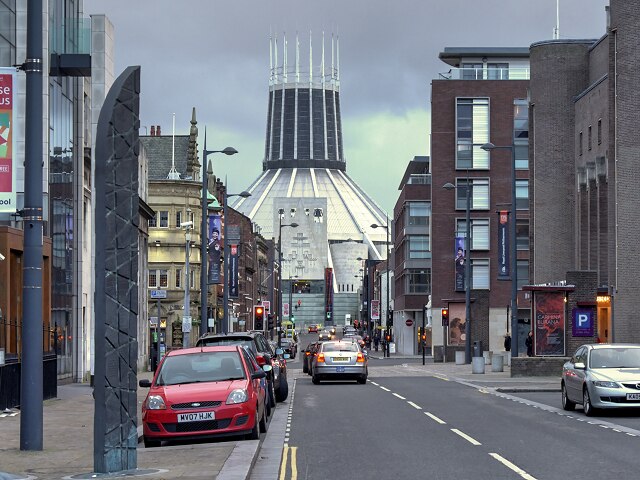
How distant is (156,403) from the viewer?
21438 mm

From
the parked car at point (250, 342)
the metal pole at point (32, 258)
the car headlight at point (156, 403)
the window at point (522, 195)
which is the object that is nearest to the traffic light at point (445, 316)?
the window at point (522, 195)

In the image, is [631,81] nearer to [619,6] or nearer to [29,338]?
[619,6]

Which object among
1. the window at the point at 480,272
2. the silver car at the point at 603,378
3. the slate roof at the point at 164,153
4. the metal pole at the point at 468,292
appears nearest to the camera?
the silver car at the point at 603,378

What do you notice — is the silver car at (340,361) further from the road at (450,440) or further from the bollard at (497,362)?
the bollard at (497,362)

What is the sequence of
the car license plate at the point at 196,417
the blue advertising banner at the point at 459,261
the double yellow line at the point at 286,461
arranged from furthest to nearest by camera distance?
1. the blue advertising banner at the point at 459,261
2. the car license plate at the point at 196,417
3. the double yellow line at the point at 286,461

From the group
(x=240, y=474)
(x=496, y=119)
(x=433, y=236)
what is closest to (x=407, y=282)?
(x=433, y=236)

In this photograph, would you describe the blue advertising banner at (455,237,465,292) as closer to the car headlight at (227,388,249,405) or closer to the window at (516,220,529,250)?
the window at (516,220,529,250)

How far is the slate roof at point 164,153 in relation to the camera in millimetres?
100562

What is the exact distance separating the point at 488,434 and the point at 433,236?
82.3 m

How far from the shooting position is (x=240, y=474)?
606 inches

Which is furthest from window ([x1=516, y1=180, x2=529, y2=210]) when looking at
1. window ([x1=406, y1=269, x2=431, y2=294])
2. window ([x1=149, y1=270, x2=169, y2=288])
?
window ([x1=149, y1=270, x2=169, y2=288])

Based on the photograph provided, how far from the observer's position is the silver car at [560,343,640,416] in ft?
90.6

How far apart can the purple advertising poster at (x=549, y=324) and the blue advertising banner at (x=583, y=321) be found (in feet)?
3.76

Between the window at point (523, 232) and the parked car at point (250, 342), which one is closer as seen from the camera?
the parked car at point (250, 342)
